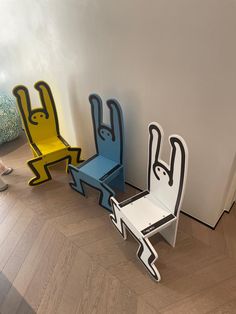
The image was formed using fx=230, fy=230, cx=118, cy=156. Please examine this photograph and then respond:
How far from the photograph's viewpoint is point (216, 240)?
1.40 m

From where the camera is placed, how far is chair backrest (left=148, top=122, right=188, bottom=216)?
1.01m

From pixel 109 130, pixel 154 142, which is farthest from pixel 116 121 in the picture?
pixel 154 142

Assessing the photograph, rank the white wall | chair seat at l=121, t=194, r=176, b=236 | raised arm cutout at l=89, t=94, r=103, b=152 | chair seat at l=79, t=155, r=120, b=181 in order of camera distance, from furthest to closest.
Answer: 1. chair seat at l=79, t=155, r=120, b=181
2. raised arm cutout at l=89, t=94, r=103, b=152
3. chair seat at l=121, t=194, r=176, b=236
4. the white wall

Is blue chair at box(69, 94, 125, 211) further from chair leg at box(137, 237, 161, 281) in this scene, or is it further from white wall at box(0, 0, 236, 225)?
chair leg at box(137, 237, 161, 281)

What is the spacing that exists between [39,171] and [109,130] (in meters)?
0.72

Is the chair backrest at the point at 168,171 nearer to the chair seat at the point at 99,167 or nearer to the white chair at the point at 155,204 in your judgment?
the white chair at the point at 155,204

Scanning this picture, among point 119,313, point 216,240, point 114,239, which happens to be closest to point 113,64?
point 114,239

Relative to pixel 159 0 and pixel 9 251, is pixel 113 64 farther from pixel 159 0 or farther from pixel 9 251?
pixel 9 251

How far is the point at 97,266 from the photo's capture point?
52.0 inches

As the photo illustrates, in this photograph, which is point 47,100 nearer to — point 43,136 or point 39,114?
point 39,114

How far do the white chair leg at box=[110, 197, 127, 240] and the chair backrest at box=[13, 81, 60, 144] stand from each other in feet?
2.97

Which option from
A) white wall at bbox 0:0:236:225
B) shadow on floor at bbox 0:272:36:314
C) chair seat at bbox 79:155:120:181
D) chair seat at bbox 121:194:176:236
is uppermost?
white wall at bbox 0:0:236:225

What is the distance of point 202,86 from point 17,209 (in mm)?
1487

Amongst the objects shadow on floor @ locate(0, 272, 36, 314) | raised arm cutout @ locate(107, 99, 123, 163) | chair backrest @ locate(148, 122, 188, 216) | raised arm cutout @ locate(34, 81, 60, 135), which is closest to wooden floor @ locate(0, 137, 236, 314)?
shadow on floor @ locate(0, 272, 36, 314)
